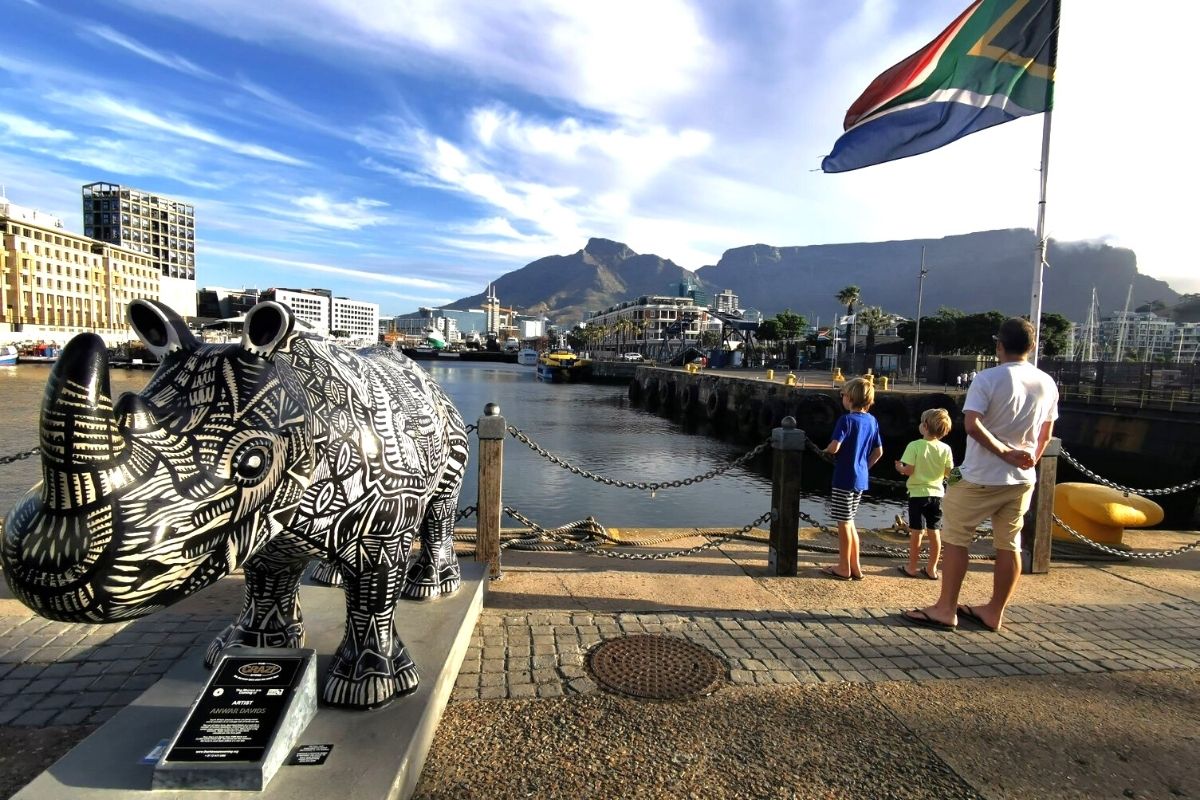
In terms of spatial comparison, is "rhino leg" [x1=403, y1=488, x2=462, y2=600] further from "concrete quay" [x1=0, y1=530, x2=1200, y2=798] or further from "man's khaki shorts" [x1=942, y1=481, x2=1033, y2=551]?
"man's khaki shorts" [x1=942, y1=481, x2=1033, y2=551]

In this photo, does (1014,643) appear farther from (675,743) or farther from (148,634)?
(148,634)

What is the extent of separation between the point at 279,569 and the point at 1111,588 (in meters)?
6.23

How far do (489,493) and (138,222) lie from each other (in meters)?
137

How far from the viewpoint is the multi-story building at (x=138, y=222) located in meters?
109

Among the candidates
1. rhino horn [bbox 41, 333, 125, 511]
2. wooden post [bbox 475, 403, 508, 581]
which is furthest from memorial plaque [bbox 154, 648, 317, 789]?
wooden post [bbox 475, 403, 508, 581]

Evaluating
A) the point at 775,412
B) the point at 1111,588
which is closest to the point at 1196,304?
the point at 775,412

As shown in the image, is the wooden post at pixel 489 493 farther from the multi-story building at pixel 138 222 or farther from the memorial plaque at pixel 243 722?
the multi-story building at pixel 138 222

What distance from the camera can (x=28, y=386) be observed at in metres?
39.4

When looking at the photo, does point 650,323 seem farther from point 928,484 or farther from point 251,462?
point 251,462

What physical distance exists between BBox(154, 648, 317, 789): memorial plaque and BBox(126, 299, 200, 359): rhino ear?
1258 mm

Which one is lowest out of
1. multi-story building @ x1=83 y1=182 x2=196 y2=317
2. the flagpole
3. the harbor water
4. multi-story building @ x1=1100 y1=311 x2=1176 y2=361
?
the harbor water

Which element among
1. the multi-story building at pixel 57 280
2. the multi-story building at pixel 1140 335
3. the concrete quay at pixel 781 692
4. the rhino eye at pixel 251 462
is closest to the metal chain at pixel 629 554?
the concrete quay at pixel 781 692

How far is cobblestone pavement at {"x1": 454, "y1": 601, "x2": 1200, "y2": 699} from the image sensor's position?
359 cm

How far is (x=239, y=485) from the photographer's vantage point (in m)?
1.94
